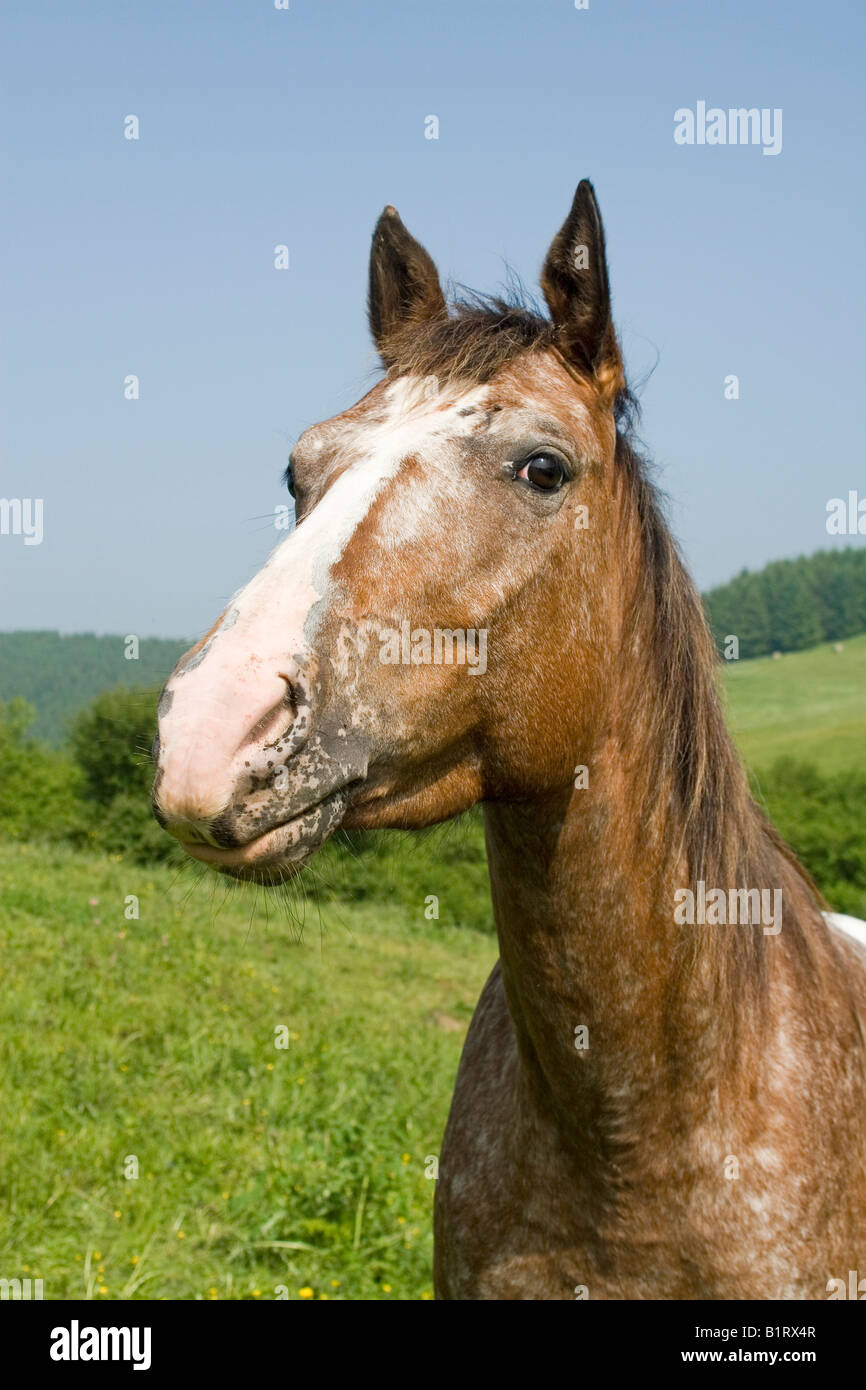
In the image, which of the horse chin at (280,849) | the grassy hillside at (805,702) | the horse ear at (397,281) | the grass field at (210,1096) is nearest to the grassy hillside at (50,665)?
the grassy hillside at (805,702)

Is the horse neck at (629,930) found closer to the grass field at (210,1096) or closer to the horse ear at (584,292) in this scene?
the grass field at (210,1096)

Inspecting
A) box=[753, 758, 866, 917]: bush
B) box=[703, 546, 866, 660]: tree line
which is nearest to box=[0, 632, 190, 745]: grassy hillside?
box=[703, 546, 866, 660]: tree line

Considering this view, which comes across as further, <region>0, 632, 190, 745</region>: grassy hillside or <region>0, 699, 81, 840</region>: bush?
<region>0, 632, 190, 745</region>: grassy hillside

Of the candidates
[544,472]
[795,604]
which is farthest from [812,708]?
[544,472]

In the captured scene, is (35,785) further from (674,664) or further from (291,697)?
(291,697)

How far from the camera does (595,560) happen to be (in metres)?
2.72

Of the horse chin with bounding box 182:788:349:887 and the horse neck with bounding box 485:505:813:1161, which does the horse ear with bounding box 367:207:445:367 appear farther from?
the horse chin with bounding box 182:788:349:887

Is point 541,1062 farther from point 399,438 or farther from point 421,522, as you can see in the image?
point 399,438

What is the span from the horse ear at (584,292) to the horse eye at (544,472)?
0.41m

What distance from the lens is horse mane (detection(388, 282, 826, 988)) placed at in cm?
282

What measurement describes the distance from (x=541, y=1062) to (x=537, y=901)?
18.5 inches

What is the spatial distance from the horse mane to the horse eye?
0.32 meters

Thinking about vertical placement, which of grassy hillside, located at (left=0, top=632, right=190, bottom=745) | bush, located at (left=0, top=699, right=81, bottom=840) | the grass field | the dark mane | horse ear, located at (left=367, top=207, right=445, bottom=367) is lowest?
the grass field

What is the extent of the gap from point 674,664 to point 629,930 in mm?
711
